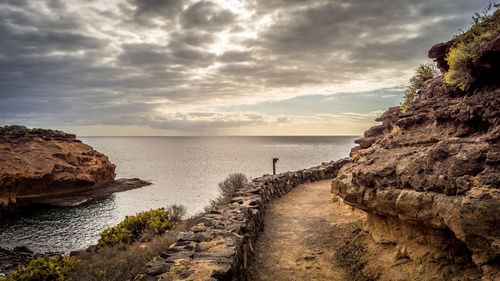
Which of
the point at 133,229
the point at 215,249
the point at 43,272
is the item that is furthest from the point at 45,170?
the point at 215,249

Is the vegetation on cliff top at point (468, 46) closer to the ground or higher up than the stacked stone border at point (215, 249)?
Answer: higher up

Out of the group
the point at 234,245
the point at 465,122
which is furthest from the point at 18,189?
the point at 465,122

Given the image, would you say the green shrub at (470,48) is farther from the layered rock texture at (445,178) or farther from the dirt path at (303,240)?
the dirt path at (303,240)

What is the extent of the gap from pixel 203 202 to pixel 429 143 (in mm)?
25333

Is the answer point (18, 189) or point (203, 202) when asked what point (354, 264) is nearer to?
point (203, 202)

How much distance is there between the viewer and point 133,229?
12.6 metres

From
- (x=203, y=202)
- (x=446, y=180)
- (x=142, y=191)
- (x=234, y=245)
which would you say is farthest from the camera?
(x=142, y=191)

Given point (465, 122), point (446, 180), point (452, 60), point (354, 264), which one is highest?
point (452, 60)

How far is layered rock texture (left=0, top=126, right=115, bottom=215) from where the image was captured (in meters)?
27.2

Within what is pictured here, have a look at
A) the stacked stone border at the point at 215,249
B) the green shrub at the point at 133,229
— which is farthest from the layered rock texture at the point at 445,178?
the green shrub at the point at 133,229

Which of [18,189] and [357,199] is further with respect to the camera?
[18,189]

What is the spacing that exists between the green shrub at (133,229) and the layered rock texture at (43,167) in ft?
68.0

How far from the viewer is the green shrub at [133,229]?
460 inches

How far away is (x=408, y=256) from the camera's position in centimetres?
472
